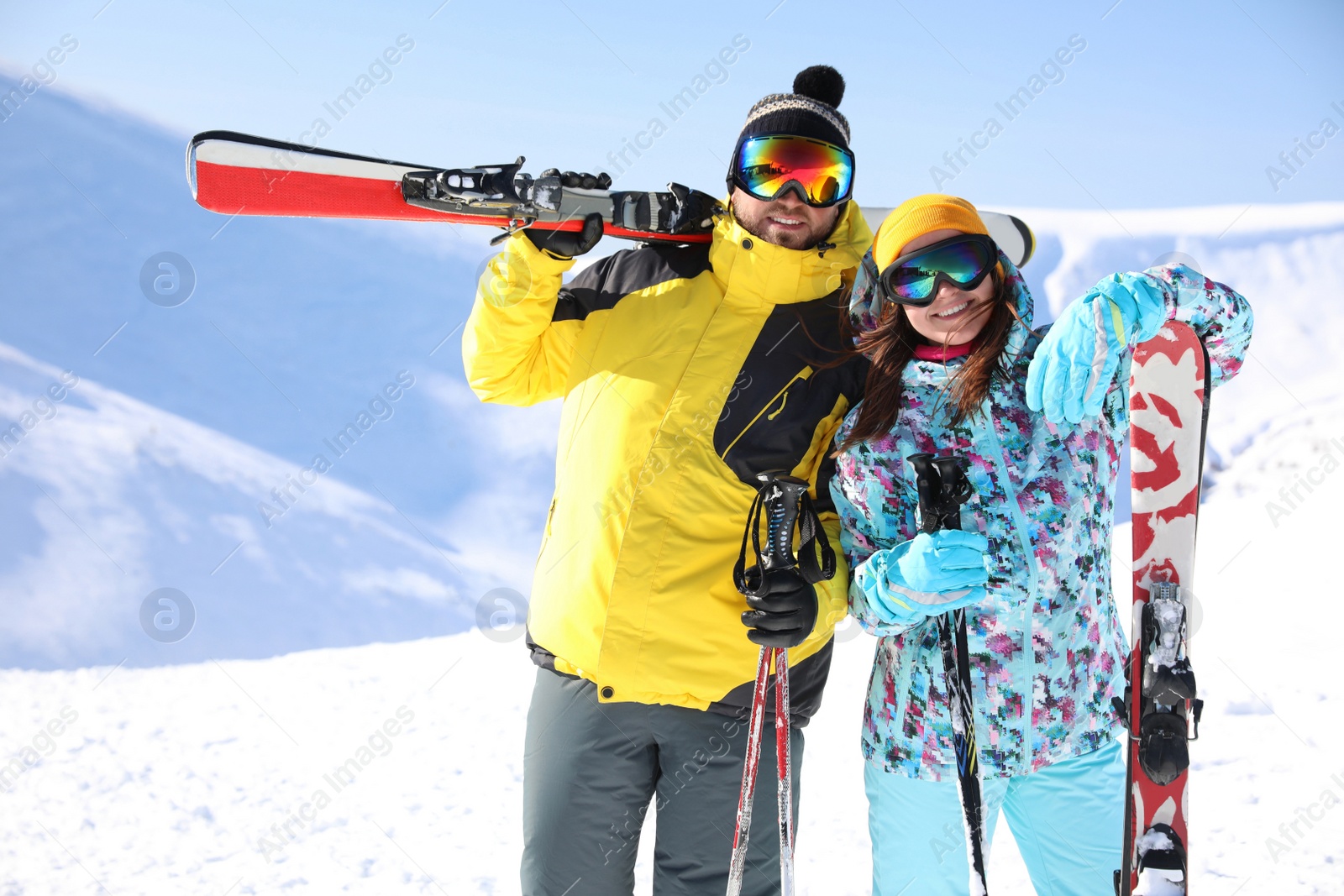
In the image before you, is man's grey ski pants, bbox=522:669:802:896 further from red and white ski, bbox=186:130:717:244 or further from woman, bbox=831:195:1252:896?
red and white ski, bbox=186:130:717:244

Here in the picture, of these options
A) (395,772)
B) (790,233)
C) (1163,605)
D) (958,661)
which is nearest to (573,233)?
(790,233)

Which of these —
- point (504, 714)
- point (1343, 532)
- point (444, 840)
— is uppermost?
point (1343, 532)

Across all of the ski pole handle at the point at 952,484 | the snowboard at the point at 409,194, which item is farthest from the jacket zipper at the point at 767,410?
the snowboard at the point at 409,194

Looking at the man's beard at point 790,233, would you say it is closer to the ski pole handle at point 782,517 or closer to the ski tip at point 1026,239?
the ski pole handle at point 782,517

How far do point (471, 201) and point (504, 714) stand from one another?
353 cm

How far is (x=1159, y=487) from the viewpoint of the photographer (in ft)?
6.59

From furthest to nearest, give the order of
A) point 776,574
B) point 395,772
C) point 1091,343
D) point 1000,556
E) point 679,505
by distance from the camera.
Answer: point 395,772, point 679,505, point 776,574, point 1000,556, point 1091,343

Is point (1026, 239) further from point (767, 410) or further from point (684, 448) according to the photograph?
point (684, 448)

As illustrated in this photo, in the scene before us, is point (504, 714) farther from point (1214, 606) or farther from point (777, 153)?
point (1214, 606)

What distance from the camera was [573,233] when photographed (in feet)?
6.91

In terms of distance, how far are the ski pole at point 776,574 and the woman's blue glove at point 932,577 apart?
16cm

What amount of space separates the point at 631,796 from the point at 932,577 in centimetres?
96

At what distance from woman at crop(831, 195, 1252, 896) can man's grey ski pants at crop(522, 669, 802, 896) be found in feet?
1.21

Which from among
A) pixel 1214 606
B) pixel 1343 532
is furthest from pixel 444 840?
pixel 1343 532
